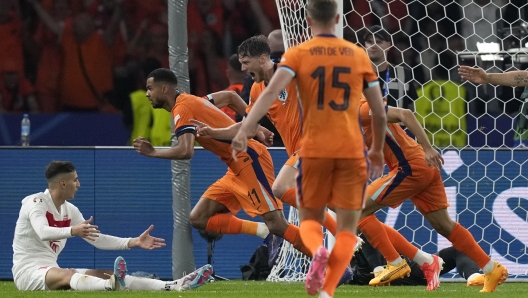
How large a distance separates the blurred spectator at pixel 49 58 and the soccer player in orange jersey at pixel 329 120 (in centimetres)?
700

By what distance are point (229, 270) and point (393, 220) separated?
5.50ft

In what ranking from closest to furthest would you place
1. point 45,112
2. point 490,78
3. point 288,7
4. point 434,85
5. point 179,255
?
point 490,78 < point 179,255 < point 288,7 < point 434,85 < point 45,112

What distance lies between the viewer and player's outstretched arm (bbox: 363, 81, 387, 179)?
5941 mm

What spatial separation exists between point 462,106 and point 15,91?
5169 millimetres

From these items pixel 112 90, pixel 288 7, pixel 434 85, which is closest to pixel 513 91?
pixel 434 85

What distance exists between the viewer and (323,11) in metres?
5.89

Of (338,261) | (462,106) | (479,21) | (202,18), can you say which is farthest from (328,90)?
→ (202,18)

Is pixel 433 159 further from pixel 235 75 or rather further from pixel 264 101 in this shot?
pixel 235 75

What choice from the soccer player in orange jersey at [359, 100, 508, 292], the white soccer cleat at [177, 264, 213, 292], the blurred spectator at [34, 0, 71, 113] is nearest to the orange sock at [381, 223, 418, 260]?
the soccer player in orange jersey at [359, 100, 508, 292]

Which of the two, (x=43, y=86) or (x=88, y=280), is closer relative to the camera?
(x=88, y=280)

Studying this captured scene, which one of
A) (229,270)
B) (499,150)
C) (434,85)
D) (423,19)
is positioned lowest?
(229,270)

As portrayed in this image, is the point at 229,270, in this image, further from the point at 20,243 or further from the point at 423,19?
the point at 423,19

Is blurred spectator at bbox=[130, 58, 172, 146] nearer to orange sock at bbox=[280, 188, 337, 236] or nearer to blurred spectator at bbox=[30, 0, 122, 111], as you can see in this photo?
blurred spectator at bbox=[30, 0, 122, 111]

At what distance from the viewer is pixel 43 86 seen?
1241 cm
